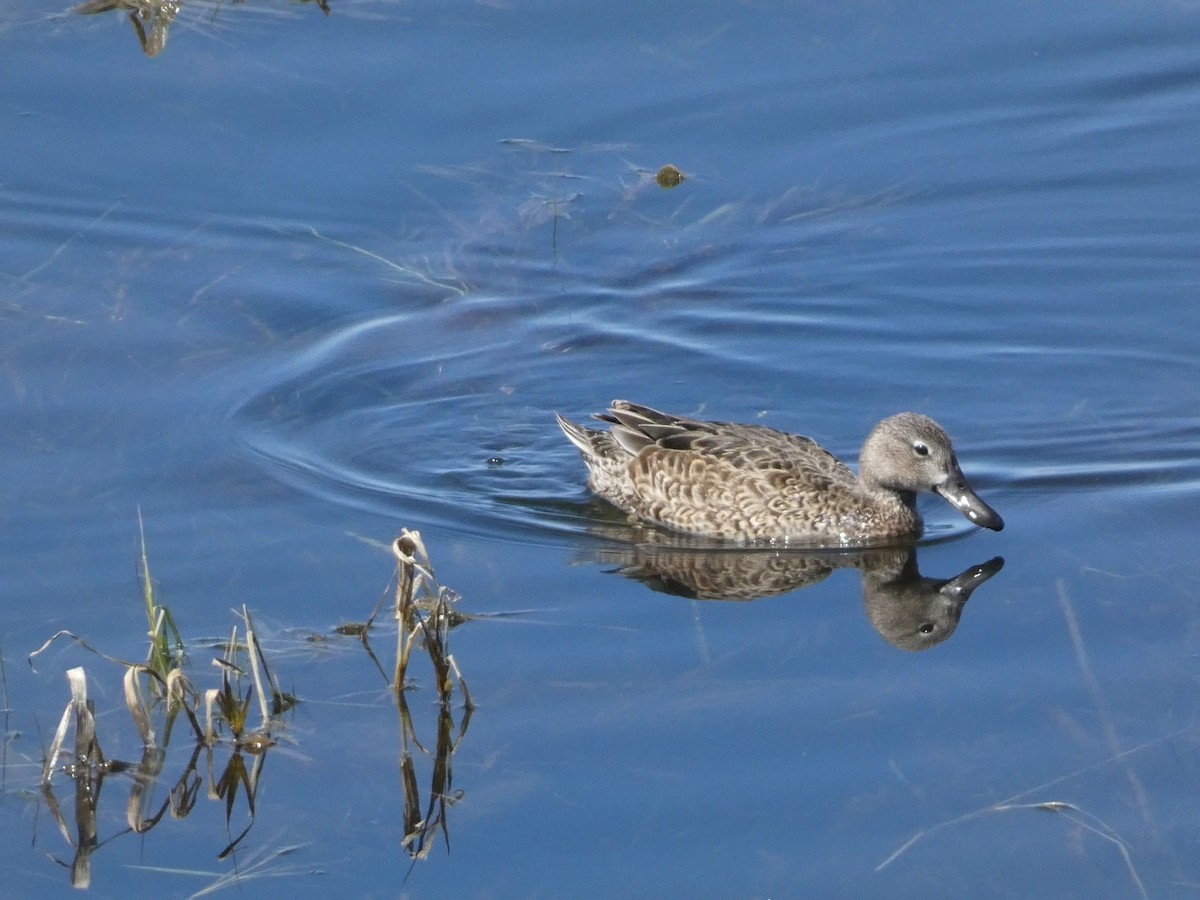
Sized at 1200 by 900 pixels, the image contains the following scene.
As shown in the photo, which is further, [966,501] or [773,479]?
[773,479]

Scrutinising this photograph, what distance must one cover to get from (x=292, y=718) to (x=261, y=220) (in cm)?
580

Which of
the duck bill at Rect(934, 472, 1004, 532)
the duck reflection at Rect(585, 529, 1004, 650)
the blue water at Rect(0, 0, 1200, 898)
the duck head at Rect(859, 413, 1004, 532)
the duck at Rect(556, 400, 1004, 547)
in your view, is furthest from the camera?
the duck at Rect(556, 400, 1004, 547)

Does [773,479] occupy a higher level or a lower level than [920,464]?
lower

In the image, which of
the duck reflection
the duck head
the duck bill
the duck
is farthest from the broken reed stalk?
the duck bill

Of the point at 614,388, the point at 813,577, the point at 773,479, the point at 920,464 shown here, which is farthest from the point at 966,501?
the point at 614,388

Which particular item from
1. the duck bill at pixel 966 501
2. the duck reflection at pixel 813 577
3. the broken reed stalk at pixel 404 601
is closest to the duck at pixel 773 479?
the duck bill at pixel 966 501

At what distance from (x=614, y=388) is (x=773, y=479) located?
173 cm

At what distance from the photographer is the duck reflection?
9.59 m

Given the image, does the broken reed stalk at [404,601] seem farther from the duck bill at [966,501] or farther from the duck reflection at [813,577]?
the duck bill at [966,501]

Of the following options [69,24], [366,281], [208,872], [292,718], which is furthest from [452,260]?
[208,872]

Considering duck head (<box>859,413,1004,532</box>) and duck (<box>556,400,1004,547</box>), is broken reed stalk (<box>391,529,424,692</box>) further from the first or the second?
duck head (<box>859,413,1004,532</box>)

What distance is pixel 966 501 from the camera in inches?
415

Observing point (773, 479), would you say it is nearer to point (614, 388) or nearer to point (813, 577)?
point (813, 577)

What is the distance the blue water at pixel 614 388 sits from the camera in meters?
7.87
